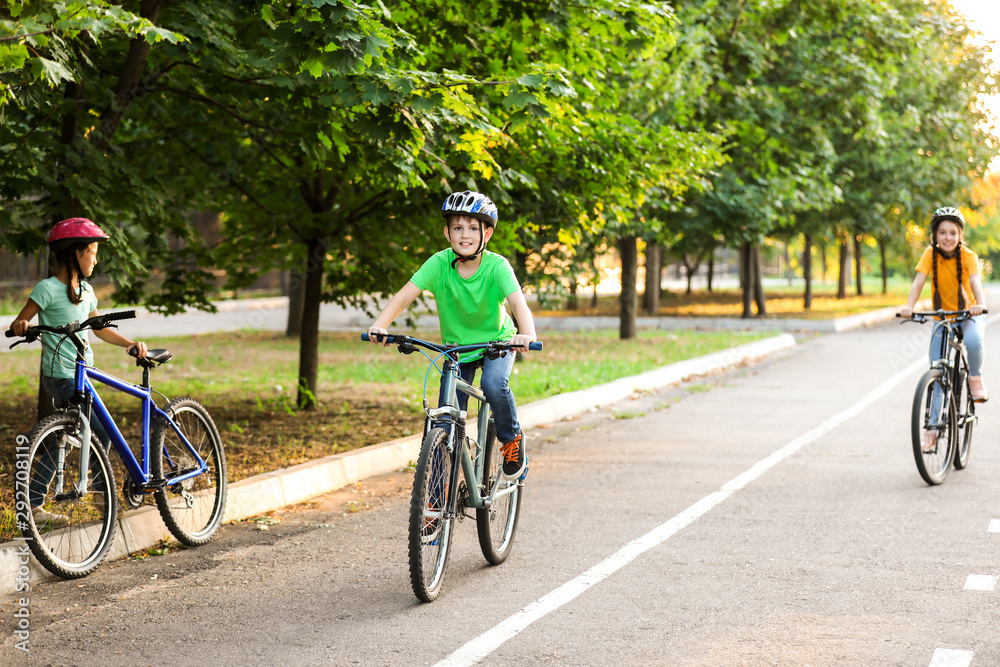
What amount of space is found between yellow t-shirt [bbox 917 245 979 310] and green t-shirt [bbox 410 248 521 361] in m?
4.16

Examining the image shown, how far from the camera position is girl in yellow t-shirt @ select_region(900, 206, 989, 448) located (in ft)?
26.3

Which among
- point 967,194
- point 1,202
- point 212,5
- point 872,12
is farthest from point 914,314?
point 967,194

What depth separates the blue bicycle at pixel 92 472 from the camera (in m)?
5.28

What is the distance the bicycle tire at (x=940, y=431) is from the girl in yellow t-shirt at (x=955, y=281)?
31 cm

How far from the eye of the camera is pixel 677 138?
10562mm

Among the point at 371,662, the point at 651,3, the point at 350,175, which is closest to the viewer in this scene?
the point at 371,662

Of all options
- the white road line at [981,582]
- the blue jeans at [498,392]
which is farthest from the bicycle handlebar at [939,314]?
the blue jeans at [498,392]

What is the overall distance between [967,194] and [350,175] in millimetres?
29077

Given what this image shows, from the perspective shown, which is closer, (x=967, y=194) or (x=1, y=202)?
(x=1, y=202)

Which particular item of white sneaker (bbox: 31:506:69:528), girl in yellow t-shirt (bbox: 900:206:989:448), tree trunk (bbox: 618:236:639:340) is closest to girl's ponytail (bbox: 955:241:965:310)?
girl in yellow t-shirt (bbox: 900:206:989:448)

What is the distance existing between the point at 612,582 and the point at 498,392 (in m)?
1.10

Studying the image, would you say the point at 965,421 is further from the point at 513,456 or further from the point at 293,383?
the point at 293,383

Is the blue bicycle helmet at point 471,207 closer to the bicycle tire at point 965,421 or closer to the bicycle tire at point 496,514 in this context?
the bicycle tire at point 496,514

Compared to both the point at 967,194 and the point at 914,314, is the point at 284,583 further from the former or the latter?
the point at 967,194
